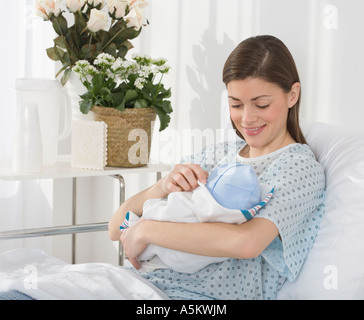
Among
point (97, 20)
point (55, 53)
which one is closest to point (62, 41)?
point (55, 53)

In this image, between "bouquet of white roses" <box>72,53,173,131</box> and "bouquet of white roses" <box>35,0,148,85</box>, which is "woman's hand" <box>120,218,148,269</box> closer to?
"bouquet of white roses" <box>72,53,173,131</box>

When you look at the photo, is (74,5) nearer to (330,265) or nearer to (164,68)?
(164,68)

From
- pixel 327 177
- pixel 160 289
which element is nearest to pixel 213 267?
pixel 160 289

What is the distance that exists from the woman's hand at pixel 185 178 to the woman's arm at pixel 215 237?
9 centimetres

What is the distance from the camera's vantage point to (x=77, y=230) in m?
1.85

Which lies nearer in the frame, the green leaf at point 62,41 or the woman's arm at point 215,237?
the woman's arm at point 215,237

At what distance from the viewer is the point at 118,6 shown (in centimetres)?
212

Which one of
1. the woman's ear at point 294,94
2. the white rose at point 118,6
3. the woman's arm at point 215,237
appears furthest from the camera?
the white rose at point 118,6

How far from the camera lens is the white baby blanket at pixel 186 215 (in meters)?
1.24

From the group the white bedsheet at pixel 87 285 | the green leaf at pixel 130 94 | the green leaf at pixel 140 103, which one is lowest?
the white bedsheet at pixel 87 285

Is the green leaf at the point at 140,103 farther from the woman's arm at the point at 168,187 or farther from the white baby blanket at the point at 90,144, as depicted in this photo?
the woman's arm at the point at 168,187

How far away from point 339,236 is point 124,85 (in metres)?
1.02

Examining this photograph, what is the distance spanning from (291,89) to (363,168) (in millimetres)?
260

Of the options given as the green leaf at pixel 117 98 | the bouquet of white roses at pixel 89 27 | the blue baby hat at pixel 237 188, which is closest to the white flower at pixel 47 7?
the bouquet of white roses at pixel 89 27
